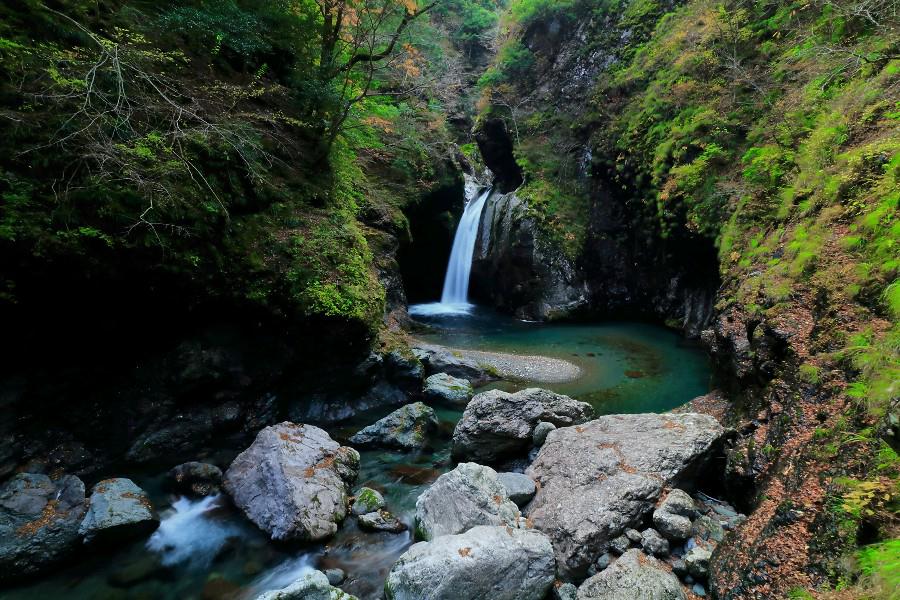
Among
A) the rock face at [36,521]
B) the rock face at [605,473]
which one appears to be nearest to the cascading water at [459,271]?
the rock face at [605,473]

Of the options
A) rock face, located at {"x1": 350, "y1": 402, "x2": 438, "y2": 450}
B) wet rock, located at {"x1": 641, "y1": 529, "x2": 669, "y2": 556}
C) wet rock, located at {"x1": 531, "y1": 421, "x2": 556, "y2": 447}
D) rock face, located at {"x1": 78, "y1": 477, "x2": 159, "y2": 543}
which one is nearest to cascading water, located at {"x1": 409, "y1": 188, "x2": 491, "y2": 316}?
rock face, located at {"x1": 350, "y1": 402, "x2": 438, "y2": 450}

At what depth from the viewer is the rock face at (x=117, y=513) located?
465cm

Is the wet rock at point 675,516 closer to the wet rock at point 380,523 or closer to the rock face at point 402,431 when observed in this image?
the wet rock at point 380,523

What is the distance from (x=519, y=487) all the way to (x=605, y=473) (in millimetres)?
1062

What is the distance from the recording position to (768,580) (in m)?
3.10

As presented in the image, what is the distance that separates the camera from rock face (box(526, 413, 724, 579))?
433 centimetres

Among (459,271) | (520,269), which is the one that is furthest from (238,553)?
(459,271)

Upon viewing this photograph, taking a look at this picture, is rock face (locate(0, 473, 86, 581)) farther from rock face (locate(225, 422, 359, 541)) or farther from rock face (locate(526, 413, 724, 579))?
rock face (locate(526, 413, 724, 579))

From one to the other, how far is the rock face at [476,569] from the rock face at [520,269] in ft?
43.8

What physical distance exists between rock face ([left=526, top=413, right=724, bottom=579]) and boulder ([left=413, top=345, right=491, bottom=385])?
4.16m

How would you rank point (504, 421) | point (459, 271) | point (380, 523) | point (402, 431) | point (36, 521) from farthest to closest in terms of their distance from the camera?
point (459, 271) → point (402, 431) → point (504, 421) → point (380, 523) → point (36, 521)

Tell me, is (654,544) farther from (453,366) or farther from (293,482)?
(453,366)

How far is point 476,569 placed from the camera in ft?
12.1

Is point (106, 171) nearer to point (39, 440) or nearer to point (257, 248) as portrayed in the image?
point (257, 248)
